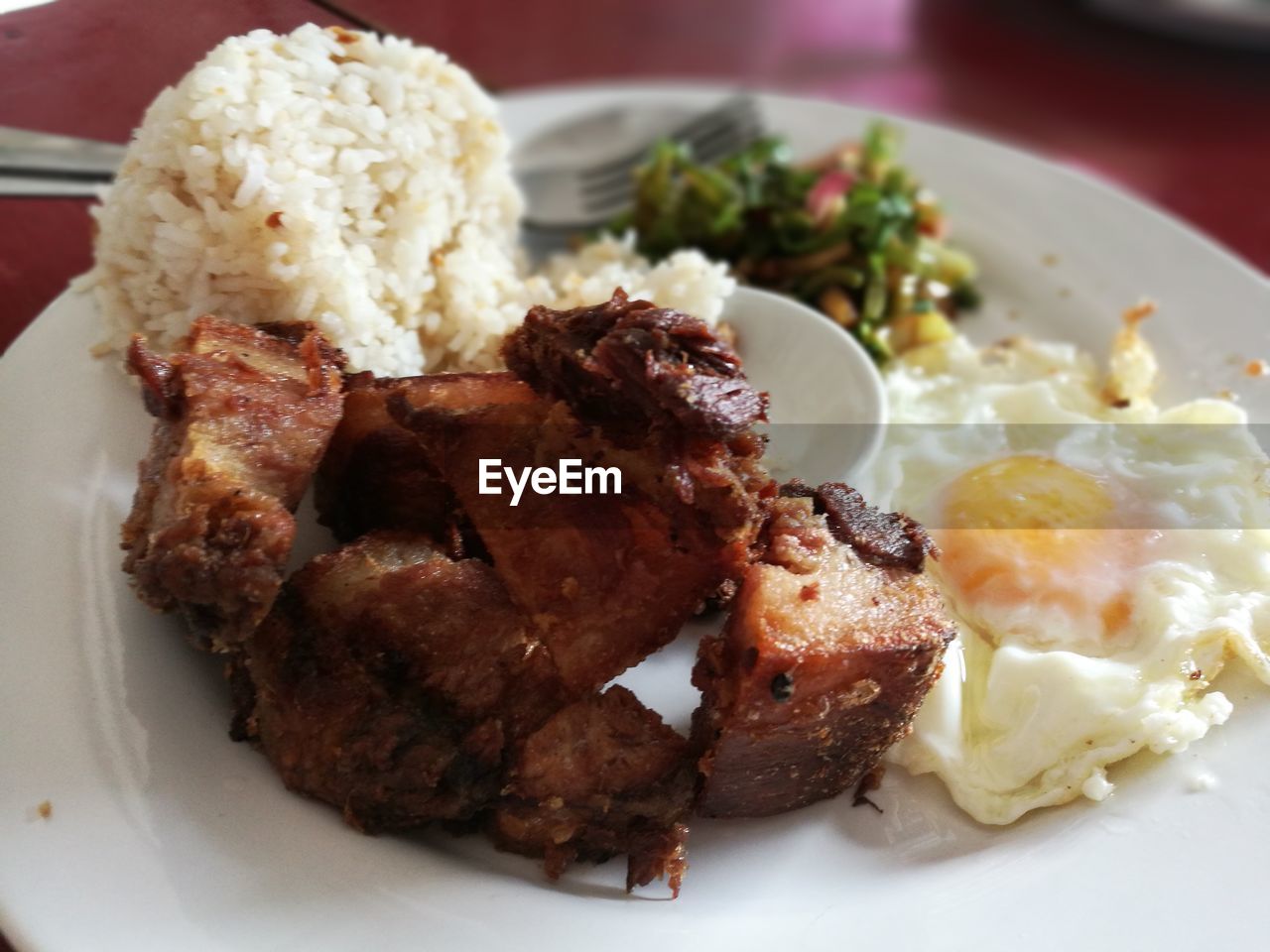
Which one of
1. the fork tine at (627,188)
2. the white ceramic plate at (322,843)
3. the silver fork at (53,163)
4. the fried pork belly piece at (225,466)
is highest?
the silver fork at (53,163)

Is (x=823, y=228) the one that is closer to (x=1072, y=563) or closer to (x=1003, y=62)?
(x=1072, y=563)

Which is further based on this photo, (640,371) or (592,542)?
(592,542)

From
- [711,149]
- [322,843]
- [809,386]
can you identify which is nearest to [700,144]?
[711,149]

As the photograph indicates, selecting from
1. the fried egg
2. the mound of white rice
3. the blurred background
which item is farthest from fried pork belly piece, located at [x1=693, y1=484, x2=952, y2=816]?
the blurred background

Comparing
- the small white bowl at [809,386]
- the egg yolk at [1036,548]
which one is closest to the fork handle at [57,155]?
the small white bowl at [809,386]

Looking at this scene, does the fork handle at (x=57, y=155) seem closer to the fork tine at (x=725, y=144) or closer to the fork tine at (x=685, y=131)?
the fork tine at (x=685, y=131)

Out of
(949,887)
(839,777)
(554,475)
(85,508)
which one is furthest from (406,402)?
(949,887)

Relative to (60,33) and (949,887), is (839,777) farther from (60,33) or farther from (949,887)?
(60,33)
